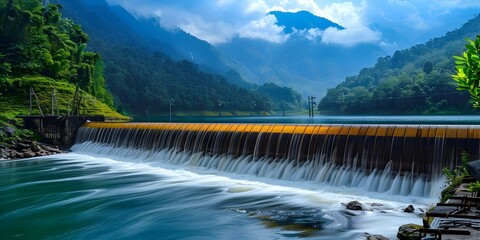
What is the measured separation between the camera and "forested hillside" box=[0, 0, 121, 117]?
41969mm

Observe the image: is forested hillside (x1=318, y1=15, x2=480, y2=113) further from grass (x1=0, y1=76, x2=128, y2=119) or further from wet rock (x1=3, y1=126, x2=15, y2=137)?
wet rock (x1=3, y1=126, x2=15, y2=137)

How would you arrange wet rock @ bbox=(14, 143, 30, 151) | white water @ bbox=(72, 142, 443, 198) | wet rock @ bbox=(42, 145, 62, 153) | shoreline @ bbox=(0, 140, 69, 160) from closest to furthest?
white water @ bbox=(72, 142, 443, 198) → shoreline @ bbox=(0, 140, 69, 160) → wet rock @ bbox=(14, 143, 30, 151) → wet rock @ bbox=(42, 145, 62, 153)

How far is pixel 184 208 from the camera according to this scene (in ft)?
40.4

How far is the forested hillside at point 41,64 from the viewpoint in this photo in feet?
138

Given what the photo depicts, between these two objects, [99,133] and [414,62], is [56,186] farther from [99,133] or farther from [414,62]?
[414,62]

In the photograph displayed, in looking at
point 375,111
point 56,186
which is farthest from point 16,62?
point 375,111

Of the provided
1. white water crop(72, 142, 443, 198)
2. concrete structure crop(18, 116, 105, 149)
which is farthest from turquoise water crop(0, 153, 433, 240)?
concrete structure crop(18, 116, 105, 149)

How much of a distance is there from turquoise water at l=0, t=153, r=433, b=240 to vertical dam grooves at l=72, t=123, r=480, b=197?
2.56 ft

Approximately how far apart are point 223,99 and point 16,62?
4387 inches

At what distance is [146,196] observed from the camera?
14109mm

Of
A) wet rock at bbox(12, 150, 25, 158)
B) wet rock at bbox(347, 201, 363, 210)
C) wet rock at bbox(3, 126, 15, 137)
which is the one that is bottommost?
wet rock at bbox(12, 150, 25, 158)

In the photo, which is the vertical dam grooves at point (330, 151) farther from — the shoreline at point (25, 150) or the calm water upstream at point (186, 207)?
the shoreline at point (25, 150)

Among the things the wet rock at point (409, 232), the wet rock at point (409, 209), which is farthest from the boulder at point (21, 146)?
the wet rock at point (409, 232)

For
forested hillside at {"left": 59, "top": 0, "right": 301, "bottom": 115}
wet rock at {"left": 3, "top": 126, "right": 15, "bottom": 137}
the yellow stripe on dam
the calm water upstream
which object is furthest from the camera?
forested hillside at {"left": 59, "top": 0, "right": 301, "bottom": 115}
